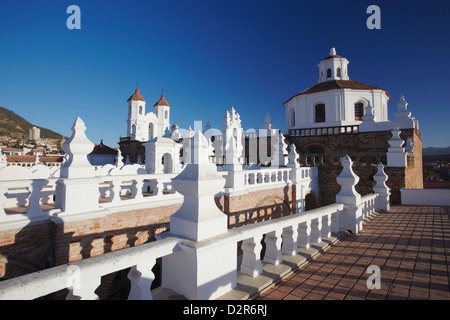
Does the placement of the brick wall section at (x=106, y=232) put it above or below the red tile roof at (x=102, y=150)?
below

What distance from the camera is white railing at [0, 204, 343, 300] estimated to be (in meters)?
1.70

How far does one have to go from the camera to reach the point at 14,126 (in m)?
93.4

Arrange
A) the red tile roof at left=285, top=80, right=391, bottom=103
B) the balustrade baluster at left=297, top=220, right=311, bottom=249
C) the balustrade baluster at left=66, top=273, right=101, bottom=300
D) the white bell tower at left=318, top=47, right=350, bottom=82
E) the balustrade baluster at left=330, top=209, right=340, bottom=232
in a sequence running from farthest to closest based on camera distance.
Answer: the white bell tower at left=318, top=47, right=350, bottom=82 → the red tile roof at left=285, top=80, right=391, bottom=103 → the balustrade baluster at left=330, top=209, right=340, bottom=232 → the balustrade baluster at left=297, top=220, right=311, bottom=249 → the balustrade baluster at left=66, top=273, right=101, bottom=300

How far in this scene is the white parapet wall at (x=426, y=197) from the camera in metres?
10.6

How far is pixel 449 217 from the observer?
312 inches

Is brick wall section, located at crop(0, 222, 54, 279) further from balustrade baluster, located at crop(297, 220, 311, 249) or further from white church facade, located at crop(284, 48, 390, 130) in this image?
white church facade, located at crop(284, 48, 390, 130)

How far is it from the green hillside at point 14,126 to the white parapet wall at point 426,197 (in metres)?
112

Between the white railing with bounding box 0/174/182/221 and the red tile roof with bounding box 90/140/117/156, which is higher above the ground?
the red tile roof with bounding box 90/140/117/156

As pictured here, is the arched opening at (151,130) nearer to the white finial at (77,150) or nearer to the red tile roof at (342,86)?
the red tile roof at (342,86)

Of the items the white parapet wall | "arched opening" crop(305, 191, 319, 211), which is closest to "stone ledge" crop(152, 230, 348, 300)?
the white parapet wall

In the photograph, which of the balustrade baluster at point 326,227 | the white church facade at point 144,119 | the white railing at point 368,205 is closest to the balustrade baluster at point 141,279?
the balustrade baluster at point 326,227
